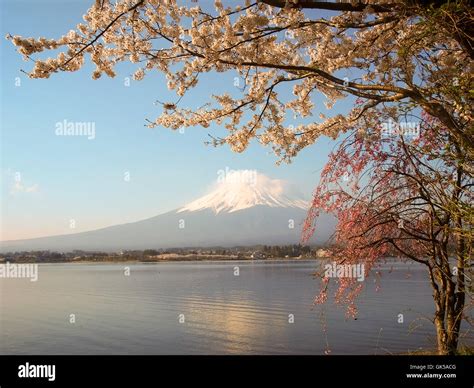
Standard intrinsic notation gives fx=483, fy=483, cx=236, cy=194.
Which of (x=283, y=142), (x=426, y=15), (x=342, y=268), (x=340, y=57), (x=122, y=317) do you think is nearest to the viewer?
(x=426, y=15)

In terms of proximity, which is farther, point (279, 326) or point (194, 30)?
point (279, 326)

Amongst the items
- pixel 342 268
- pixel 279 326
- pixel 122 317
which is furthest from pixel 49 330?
pixel 342 268

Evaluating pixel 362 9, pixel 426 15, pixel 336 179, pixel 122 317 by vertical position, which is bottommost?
pixel 122 317

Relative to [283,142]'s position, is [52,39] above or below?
above
